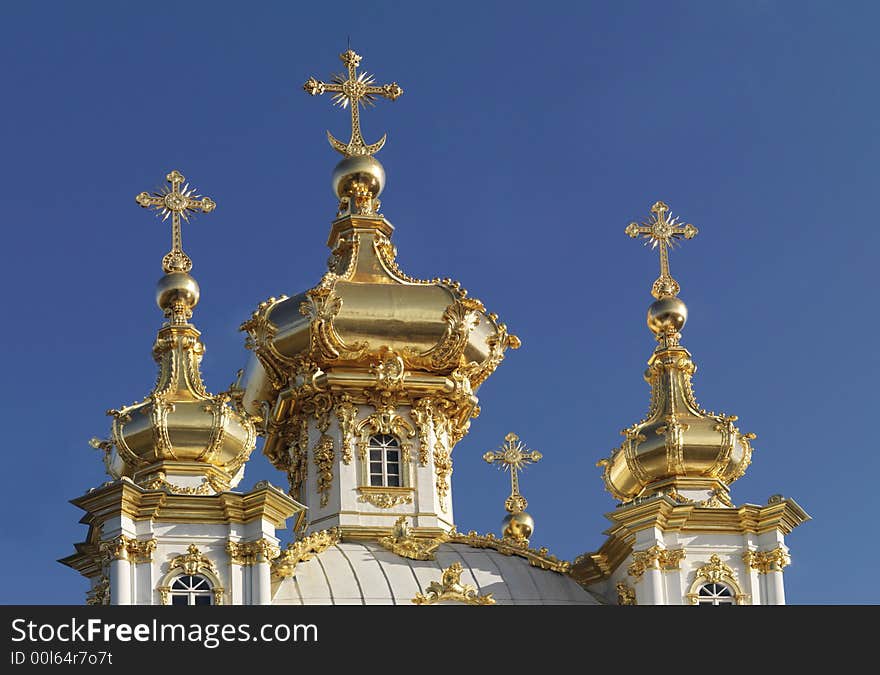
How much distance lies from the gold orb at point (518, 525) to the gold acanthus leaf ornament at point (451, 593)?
40.7 ft

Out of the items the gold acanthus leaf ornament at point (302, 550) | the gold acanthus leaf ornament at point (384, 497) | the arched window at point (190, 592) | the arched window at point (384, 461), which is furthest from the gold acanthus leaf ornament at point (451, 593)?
the arched window at point (384, 461)

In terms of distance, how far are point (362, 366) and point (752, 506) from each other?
887cm

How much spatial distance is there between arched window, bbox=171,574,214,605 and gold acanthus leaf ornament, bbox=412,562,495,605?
4.15 metres

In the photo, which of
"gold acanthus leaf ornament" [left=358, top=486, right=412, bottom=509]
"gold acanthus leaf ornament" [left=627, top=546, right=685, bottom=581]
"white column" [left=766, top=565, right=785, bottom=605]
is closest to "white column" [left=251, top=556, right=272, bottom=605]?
"gold acanthus leaf ornament" [left=358, top=486, right=412, bottom=509]

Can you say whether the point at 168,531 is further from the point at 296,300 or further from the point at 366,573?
the point at 296,300

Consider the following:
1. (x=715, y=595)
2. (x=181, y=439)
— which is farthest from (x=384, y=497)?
(x=715, y=595)

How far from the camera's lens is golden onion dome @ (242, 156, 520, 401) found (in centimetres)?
5184

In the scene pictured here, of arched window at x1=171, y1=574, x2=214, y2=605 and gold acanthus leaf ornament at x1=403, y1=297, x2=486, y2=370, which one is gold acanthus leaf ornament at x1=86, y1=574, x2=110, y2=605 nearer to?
arched window at x1=171, y1=574, x2=214, y2=605

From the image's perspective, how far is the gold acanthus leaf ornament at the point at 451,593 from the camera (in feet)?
156

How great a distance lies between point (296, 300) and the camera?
52.3 meters

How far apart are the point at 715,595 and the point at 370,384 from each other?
8684mm

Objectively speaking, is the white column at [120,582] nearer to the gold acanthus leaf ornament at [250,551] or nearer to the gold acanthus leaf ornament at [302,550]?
the gold acanthus leaf ornament at [250,551]

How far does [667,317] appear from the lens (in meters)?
52.4
